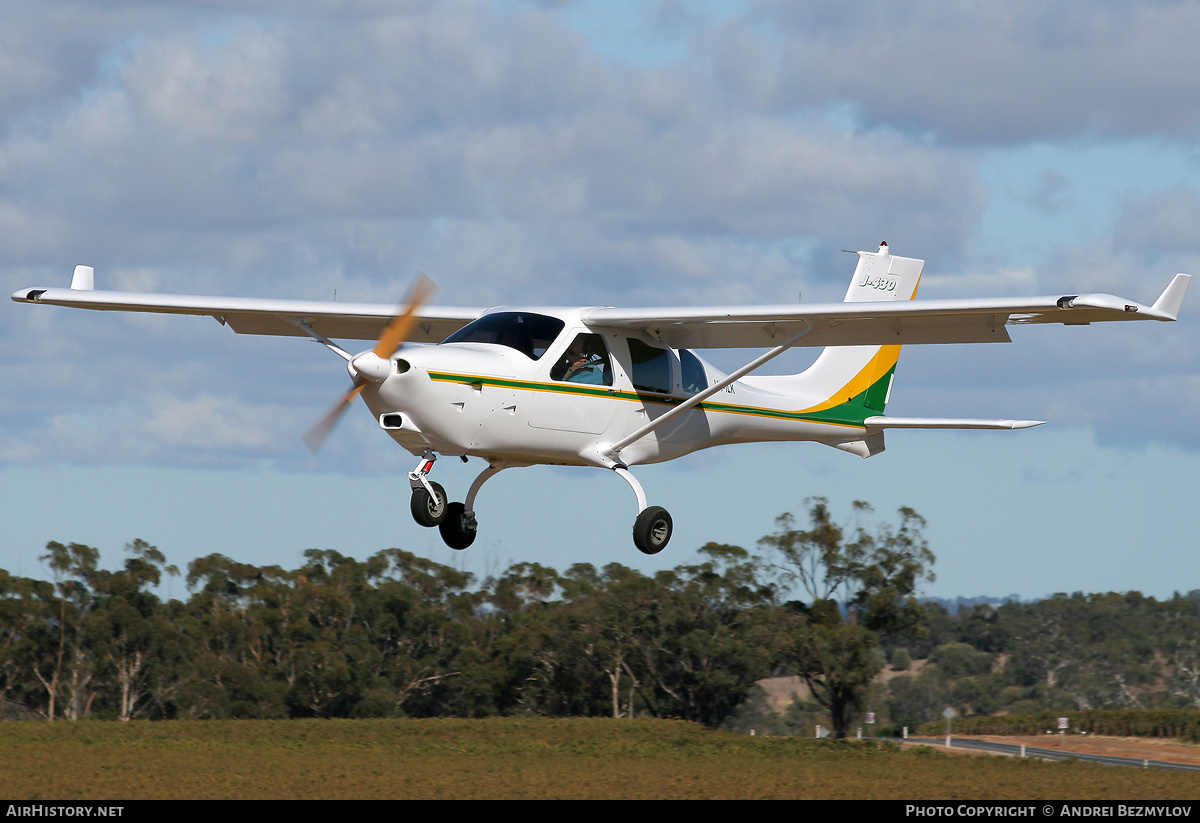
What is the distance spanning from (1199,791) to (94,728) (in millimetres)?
20582

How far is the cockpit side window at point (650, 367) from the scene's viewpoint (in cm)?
1719

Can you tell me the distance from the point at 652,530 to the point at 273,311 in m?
6.01

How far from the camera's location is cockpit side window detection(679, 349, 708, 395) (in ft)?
58.9

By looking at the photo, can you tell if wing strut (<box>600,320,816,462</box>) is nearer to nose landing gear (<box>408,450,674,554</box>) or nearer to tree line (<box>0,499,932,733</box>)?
nose landing gear (<box>408,450,674,554</box>)

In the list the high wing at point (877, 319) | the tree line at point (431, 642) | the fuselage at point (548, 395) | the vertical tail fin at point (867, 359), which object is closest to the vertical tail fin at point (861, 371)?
the vertical tail fin at point (867, 359)

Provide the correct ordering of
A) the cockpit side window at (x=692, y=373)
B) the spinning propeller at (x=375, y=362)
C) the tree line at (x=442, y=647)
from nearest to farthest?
the spinning propeller at (x=375, y=362)
the cockpit side window at (x=692, y=373)
the tree line at (x=442, y=647)

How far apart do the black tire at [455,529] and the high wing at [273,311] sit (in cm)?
286

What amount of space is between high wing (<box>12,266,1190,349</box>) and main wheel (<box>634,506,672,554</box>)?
2296 mm

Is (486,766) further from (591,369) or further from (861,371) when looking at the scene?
(591,369)

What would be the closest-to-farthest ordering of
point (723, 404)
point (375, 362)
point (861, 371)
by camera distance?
point (375, 362) → point (723, 404) → point (861, 371)

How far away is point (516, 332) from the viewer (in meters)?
15.9

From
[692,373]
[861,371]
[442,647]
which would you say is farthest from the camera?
[442,647]

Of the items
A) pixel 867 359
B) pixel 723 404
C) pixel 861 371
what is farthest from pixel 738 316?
pixel 867 359

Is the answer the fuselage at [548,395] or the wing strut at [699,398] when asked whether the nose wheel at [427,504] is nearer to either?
the fuselage at [548,395]
